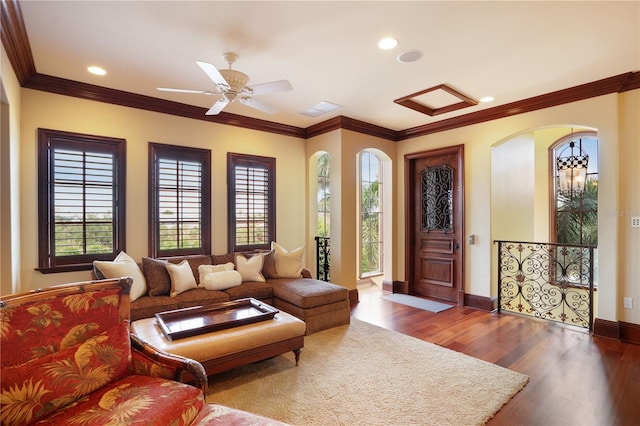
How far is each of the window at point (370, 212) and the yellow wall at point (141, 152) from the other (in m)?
1.79

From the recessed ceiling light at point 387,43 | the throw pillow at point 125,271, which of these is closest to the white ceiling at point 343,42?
the recessed ceiling light at point 387,43

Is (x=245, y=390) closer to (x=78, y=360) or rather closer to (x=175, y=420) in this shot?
(x=175, y=420)

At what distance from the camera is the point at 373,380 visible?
274 cm

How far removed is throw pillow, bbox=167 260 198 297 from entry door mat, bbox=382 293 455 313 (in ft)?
10.4

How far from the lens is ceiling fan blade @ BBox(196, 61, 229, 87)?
246cm

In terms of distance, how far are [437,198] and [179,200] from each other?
4.00 meters

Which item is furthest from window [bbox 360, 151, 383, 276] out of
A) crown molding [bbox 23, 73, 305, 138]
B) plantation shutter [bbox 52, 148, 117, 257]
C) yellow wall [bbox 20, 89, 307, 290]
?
plantation shutter [bbox 52, 148, 117, 257]

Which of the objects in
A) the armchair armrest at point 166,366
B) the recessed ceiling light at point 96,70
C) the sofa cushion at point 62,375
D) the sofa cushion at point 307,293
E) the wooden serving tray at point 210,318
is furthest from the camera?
the sofa cushion at point 307,293

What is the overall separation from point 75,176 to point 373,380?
385 cm

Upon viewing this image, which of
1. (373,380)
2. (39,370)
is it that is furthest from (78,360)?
(373,380)

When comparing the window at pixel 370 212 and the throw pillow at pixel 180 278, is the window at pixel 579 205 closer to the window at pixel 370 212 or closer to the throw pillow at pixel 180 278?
the window at pixel 370 212

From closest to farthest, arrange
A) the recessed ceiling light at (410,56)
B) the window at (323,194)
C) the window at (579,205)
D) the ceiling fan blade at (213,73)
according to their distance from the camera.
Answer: the ceiling fan blade at (213,73)
the recessed ceiling light at (410,56)
the window at (579,205)
the window at (323,194)

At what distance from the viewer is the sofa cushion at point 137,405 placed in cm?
146

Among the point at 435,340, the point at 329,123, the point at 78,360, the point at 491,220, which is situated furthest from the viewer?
the point at 329,123
